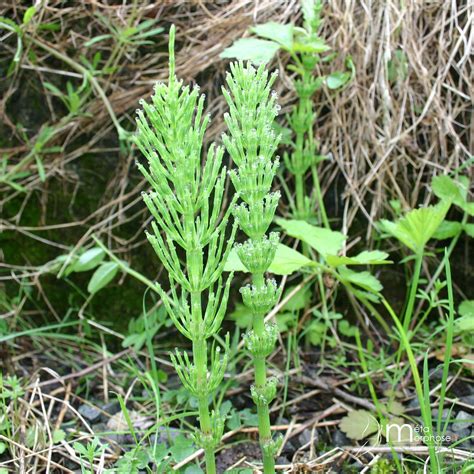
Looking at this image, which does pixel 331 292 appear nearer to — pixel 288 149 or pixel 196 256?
pixel 288 149

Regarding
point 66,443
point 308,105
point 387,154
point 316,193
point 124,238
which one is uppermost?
point 308,105

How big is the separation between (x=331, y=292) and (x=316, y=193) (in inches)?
13.8

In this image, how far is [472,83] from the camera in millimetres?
2273

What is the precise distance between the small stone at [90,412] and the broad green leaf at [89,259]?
454 mm

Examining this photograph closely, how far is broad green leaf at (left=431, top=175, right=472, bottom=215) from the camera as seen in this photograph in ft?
6.98

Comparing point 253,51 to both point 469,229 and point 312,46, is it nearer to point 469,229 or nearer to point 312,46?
point 312,46

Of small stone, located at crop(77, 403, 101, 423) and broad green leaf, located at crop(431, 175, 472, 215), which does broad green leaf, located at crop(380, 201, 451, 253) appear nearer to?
broad green leaf, located at crop(431, 175, 472, 215)

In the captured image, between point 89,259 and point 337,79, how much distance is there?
1.03 m

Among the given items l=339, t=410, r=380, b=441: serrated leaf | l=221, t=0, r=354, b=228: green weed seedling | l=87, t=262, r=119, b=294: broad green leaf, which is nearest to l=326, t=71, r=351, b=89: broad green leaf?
l=221, t=0, r=354, b=228: green weed seedling

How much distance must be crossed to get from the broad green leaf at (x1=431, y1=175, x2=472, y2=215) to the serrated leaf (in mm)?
736

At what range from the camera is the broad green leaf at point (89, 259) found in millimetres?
2201

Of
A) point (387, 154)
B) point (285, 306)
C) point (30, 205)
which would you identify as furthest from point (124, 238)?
point (387, 154)

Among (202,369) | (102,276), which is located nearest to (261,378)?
(202,369)

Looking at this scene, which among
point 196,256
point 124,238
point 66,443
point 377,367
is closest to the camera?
point 196,256
